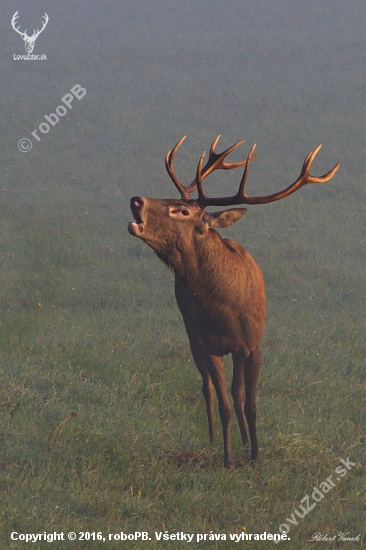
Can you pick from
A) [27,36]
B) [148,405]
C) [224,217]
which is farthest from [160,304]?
[27,36]

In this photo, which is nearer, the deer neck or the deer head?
the deer head

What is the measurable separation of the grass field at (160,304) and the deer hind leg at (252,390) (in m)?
0.16

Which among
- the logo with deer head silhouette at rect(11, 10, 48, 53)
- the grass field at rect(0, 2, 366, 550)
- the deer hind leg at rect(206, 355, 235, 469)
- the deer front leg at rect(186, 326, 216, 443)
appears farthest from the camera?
the logo with deer head silhouette at rect(11, 10, 48, 53)

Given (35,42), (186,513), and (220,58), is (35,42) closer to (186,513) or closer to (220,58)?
(220,58)

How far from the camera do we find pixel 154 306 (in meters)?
9.36

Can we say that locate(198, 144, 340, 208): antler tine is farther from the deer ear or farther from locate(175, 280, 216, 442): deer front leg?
locate(175, 280, 216, 442): deer front leg

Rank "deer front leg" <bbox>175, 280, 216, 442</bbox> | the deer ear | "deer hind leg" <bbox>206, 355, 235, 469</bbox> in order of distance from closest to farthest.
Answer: the deer ear
"deer hind leg" <bbox>206, 355, 235, 469</bbox>
"deer front leg" <bbox>175, 280, 216, 442</bbox>

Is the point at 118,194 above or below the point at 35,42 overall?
below

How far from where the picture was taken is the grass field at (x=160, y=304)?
5.18 metres

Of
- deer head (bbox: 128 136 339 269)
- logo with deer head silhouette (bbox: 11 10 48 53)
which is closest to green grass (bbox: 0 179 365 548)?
deer head (bbox: 128 136 339 269)

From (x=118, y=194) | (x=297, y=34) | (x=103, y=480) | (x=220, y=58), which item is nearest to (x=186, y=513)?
(x=103, y=480)

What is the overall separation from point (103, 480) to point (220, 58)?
16.7 meters

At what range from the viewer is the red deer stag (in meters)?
5.26

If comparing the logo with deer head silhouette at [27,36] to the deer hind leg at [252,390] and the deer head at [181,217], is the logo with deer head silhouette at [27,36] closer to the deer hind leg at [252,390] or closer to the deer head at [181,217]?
the deer head at [181,217]
